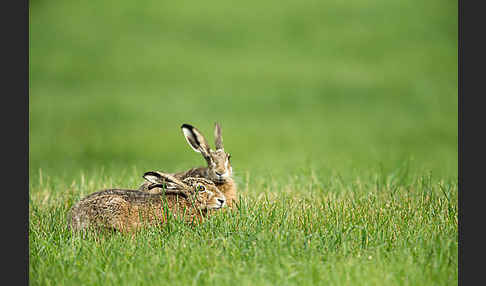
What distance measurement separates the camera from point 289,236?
20.5 feet

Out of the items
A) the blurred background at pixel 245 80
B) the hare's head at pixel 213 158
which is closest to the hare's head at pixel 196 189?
the hare's head at pixel 213 158

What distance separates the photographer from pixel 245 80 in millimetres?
23656

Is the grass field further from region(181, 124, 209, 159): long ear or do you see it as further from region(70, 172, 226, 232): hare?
region(181, 124, 209, 159): long ear

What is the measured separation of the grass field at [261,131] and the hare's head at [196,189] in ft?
1.32

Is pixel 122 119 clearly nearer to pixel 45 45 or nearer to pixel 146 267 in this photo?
pixel 45 45

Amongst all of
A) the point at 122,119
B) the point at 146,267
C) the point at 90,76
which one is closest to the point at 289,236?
the point at 146,267

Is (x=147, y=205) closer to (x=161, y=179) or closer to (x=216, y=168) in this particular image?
(x=161, y=179)

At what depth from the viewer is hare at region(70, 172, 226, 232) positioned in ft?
22.2

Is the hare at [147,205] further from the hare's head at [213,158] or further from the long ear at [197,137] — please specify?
the long ear at [197,137]

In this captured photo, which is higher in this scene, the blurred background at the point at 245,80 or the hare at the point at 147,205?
the blurred background at the point at 245,80

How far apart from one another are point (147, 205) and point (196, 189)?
2.11ft

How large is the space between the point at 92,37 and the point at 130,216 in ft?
69.0

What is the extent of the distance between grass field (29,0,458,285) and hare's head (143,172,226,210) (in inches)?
15.8

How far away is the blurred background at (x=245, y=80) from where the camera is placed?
18.4 m
